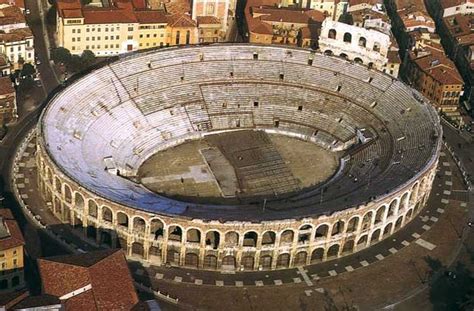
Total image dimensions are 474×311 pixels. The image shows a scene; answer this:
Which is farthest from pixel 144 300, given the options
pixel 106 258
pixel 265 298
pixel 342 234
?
pixel 342 234

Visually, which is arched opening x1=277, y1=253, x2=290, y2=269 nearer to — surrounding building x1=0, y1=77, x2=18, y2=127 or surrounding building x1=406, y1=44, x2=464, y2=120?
surrounding building x1=0, y1=77, x2=18, y2=127

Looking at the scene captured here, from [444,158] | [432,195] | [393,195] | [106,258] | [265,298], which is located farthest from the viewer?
[444,158]

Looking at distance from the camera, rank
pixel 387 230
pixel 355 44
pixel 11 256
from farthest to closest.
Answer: pixel 355 44 < pixel 387 230 < pixel 11 256

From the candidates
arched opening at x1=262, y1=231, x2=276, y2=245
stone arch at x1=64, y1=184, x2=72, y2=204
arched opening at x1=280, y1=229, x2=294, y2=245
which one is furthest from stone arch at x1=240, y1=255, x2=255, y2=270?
stone arch at x1=64, y1=184, x2=72, y2=204

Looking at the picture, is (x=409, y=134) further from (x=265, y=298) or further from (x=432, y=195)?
(x=265, y=298)

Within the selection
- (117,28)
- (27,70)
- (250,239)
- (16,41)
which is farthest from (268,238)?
(16,41)

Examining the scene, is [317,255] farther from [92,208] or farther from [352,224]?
[92,208]
